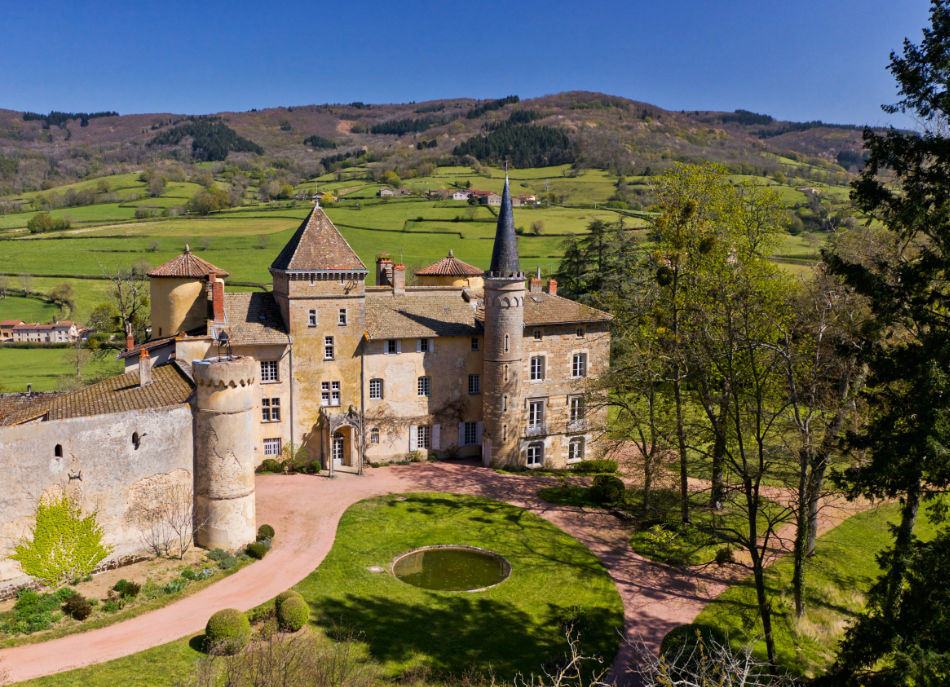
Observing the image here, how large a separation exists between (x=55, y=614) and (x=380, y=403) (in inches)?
821

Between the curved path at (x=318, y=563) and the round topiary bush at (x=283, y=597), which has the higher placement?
the round topiary bush at (x=283, y=597)

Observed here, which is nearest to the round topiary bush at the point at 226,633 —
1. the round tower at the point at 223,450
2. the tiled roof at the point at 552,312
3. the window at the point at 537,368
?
the round tower at the point at 223,450

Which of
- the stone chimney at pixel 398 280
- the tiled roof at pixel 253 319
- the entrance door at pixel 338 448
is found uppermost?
the stone chimney at pixel 398 280

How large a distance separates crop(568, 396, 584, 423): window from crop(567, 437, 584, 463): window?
1406mm

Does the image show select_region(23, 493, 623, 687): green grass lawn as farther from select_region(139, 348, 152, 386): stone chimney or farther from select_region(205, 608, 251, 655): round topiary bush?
select_region(139, 348, 152, 386): stone chimney

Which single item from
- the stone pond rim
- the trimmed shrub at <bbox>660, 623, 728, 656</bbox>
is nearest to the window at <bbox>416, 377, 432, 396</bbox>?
the stone pond rim

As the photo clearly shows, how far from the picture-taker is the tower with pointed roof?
4022 centimetres

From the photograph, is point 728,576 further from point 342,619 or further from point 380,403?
point 380,403

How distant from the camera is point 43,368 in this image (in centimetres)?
6781

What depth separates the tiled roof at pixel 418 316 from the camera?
41.2 metres

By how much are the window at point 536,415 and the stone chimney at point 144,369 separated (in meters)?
22.7

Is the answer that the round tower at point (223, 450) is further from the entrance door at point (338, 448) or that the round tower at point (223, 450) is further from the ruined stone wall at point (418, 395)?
the ruined stone wall at point (418, 395)

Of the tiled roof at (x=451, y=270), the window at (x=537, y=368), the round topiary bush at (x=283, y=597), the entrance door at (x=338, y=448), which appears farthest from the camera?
the tiled roof at (x=451, y=270)

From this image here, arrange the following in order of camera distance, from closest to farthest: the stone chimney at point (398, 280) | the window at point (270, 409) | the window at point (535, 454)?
the window at point (270, 409) < the window at point (535, 454) < the stone chimney at point (398, 280)
